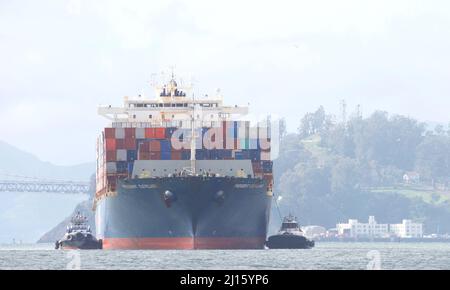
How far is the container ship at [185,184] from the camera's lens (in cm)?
10262

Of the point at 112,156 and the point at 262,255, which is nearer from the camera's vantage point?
the point at 262,255

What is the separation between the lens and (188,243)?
102 meters

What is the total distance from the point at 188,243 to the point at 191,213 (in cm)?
211

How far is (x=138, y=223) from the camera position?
4203 inches

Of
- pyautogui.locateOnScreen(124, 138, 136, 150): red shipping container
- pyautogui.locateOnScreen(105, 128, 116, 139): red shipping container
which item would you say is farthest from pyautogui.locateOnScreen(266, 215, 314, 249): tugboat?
pyautogui.locateOnScreen(105, 128, 116, 139): red shipping container

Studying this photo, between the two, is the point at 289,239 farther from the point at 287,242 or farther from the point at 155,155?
the point at 155,155

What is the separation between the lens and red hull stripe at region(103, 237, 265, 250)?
102250mm

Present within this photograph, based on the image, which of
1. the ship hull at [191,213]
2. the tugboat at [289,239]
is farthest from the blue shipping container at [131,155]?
the tugboat at [289,239]

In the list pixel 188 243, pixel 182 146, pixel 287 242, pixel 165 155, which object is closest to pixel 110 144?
pixel 165 155

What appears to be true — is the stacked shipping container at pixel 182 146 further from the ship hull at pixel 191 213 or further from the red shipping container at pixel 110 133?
the ship hull at pixel 191 213
